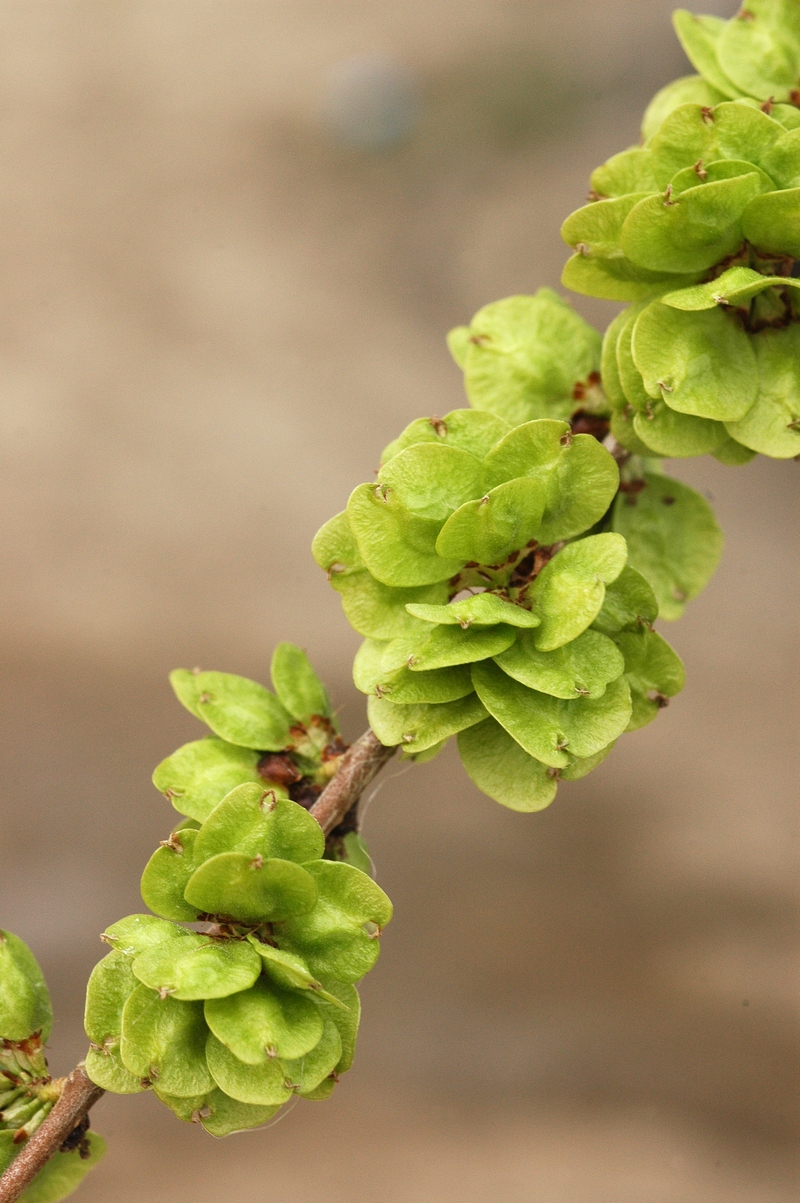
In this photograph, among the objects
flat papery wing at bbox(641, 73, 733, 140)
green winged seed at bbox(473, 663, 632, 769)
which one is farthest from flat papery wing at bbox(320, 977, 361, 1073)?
flat papery wing at bbox(641, 73, 733, 140)

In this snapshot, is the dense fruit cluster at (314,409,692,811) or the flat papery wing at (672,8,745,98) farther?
the flat papery wing at (672,8,745,98)

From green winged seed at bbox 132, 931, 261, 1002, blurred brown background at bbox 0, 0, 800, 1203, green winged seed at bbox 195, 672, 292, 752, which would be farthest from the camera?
blurred brown background at bbox 0, 0, 800, 1203

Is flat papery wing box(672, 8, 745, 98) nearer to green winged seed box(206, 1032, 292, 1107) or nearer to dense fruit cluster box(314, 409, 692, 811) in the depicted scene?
dense fruit cluster box(314, 409, 692, 811)

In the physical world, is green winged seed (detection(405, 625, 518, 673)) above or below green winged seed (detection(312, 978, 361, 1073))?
above

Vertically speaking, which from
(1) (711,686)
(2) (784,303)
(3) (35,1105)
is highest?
(2) (784,303)

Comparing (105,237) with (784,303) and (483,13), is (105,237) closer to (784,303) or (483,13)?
(483,13)

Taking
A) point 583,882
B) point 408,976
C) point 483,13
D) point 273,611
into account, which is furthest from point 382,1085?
point 483,13
